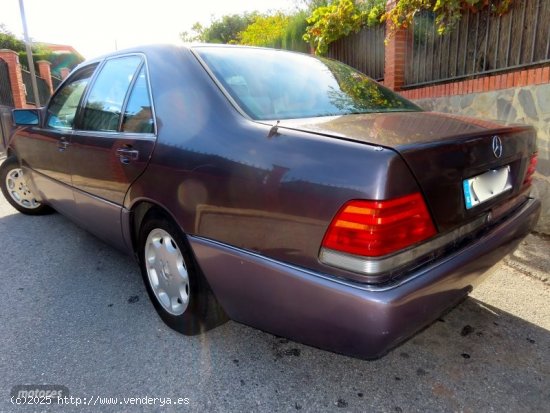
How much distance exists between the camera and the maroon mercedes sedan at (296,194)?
1489 millimetres

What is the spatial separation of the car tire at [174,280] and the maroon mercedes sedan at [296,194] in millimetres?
11

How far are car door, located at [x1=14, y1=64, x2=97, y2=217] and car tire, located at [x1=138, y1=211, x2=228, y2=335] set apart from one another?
1236 mm

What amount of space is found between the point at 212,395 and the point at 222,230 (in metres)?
0.76

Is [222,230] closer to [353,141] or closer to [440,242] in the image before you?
[353,141]

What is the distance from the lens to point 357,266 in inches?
58.6

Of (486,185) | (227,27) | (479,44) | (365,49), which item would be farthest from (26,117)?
(227,27)

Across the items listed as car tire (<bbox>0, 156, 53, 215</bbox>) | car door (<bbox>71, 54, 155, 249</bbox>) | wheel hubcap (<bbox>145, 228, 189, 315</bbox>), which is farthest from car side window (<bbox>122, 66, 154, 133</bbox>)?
car tire (<bbox>0, 156, 53, 215</bbox>)

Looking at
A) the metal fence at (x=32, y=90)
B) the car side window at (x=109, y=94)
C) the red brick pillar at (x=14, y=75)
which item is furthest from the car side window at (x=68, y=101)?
the metal fence at (x=32, y=90)

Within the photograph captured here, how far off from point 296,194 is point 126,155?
4.17ft

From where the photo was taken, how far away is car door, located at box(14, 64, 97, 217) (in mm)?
3271

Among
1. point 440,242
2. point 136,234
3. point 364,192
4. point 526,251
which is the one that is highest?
point 364,192

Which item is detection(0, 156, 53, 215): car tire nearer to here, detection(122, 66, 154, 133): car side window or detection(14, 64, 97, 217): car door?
detection(14, 64, 97, 217): car door

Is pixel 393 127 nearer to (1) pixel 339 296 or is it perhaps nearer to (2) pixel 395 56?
(1) pixel 339 296

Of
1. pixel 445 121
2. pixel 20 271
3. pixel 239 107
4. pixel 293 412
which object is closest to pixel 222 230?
pixel 239 107
